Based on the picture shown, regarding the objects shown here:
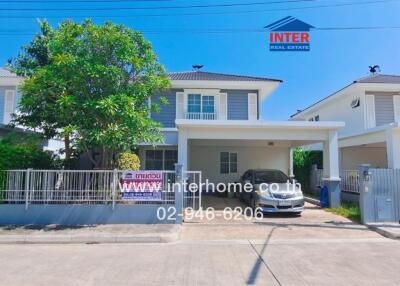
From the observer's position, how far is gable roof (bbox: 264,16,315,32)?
463 inches

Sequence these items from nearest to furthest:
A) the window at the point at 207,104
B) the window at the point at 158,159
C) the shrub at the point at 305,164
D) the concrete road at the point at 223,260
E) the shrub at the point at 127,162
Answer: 1. the concrete road at the point at 223,260
2. the shrub at the point at 127,162
3. the window at the point at 207,104
4. the window at the point at 158,159
5. the shrub at the point at 305,164

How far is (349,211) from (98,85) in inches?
393

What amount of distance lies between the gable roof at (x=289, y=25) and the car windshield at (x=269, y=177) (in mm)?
5608

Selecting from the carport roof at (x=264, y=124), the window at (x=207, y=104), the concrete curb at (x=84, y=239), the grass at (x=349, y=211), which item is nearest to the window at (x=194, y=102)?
the window at (x=207, y=104)

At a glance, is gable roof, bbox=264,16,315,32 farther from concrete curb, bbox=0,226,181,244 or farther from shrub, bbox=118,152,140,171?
concrete curb, bbox=0,226,181,244

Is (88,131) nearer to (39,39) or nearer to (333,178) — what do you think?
(39,39)

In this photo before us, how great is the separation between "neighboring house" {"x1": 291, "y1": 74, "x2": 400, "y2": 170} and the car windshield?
4.59 m

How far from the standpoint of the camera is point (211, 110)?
54.6ft

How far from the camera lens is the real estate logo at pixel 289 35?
11.8 metres

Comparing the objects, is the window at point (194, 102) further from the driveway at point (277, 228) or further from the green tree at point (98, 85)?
the driveway at point (277, 228)

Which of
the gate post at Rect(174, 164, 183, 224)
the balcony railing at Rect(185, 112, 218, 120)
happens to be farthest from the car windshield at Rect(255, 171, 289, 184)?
the balcony railing at Rect(185, 112, 218, 120)

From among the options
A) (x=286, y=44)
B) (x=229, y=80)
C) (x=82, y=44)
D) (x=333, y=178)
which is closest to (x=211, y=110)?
(x=229, y=80)

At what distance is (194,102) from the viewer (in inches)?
656

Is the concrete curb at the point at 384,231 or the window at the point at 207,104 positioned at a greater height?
the window at the point at 207,104
